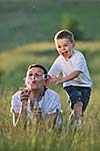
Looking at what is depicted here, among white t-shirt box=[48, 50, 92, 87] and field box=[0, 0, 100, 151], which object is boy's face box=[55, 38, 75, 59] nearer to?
white t-shirt box=[48, 50, 92, 87]

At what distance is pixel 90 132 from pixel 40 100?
67 cm

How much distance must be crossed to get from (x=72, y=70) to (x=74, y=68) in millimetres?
54

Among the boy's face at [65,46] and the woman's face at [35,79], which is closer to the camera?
the woman's face at [35,79]

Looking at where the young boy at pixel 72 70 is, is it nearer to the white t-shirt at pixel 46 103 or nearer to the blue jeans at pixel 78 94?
the blue jeans at pixel 78 94

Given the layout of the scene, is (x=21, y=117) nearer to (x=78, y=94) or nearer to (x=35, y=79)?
(x=35, y=79)

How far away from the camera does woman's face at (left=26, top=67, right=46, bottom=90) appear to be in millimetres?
8305

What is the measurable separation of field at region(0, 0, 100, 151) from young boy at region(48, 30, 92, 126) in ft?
0.45

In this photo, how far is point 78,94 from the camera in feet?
30.2

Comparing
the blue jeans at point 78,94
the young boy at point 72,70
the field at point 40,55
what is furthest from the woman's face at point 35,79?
the blue jeans at point 78,94

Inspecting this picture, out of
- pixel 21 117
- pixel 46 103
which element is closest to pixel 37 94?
pixel 46 103

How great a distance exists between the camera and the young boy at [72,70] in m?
9.08

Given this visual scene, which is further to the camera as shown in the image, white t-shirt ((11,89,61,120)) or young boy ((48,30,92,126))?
young boy ((48,30,92,126))

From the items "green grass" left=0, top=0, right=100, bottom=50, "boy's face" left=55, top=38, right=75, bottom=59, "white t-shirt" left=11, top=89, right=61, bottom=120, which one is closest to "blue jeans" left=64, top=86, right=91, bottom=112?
"boy's face" left=55, top=38, right=75, bottom=59

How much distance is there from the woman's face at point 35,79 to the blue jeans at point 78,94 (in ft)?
2.74
